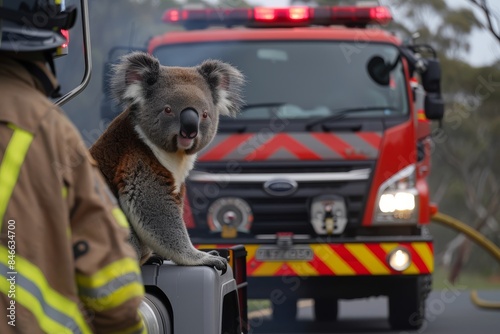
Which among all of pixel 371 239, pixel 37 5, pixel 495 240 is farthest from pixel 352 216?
pixel 495 240

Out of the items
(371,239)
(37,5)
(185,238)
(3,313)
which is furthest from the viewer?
(371,239)

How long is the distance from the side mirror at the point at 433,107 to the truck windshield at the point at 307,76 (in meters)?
0.25

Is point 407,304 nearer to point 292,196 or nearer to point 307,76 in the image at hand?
point 292,196

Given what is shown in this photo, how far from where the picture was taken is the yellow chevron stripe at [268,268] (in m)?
8.88

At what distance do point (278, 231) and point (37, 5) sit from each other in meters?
6.78

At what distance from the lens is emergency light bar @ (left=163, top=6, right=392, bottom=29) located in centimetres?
990

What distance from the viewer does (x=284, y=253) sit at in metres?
8.92

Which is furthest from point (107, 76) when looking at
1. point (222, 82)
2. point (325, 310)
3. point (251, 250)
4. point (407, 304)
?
point (325, 310)

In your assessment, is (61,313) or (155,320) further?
(155,320)

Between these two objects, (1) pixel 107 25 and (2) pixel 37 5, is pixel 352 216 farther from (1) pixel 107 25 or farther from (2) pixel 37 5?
(1) pixel 107 25

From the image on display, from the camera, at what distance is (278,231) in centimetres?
924

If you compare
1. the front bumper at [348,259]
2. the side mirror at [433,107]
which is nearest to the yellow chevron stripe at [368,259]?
the front bumper at [348,259]

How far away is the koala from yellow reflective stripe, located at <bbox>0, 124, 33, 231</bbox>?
2.07m

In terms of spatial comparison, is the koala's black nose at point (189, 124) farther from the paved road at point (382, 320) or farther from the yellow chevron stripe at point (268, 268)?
the paved road at point (382, 320)
